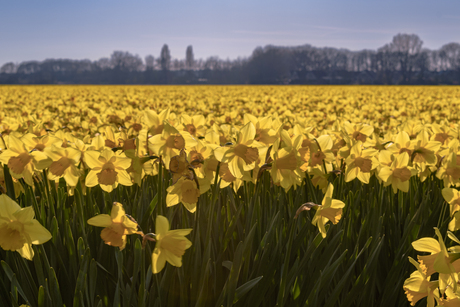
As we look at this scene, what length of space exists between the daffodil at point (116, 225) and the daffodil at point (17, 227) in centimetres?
16

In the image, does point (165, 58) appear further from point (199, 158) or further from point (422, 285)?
point (422, 285)

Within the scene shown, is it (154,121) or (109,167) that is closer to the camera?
(109,167)

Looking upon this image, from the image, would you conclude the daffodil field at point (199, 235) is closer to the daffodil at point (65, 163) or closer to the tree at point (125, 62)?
the daffodil at point (65, 163)

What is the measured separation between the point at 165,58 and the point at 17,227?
117m

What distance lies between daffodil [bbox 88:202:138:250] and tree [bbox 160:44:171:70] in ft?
374

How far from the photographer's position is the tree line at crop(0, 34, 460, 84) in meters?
90.5

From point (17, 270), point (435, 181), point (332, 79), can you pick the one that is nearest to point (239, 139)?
point (17, 270)

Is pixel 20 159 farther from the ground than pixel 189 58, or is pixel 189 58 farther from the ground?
pixel 189 58

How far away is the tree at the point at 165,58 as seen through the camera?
111m

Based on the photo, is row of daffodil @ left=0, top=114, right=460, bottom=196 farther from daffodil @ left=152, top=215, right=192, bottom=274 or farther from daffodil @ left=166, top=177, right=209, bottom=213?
daffodil @ left=152, top=215, right=192, bottom=274

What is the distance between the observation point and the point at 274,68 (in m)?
108

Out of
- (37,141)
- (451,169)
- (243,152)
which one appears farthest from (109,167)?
(451,169)

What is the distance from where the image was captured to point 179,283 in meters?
1.54

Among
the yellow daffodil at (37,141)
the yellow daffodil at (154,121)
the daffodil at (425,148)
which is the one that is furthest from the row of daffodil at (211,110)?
the daffodil at (425,148)
